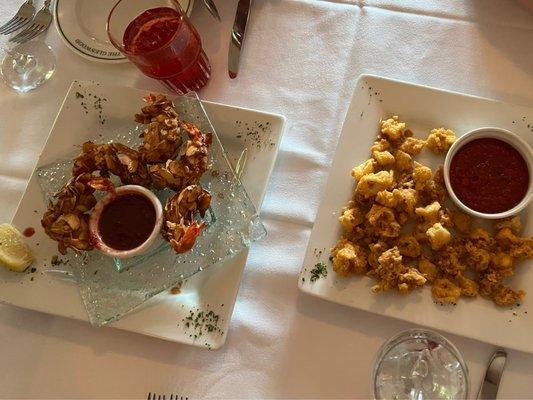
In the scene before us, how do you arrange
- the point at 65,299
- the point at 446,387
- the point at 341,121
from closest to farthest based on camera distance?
the point at 446,387, the point at 65,299, the point at 341,121

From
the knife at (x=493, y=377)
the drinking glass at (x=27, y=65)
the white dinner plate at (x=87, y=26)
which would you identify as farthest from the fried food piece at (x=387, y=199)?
the drinking glass at (x=27, y=65)

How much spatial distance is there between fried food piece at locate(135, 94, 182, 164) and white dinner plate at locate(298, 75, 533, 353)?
1.19 feet

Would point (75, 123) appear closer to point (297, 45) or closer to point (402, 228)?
point (297, 45)

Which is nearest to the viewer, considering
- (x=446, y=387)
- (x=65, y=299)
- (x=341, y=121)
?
(x=446, y=387)

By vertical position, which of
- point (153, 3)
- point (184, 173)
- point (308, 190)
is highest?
point (153, 3)

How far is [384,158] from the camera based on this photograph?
4.19ft

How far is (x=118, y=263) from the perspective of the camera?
4.28ft

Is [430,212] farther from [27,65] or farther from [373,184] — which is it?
[27,65]

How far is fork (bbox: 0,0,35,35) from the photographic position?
5.24 feet

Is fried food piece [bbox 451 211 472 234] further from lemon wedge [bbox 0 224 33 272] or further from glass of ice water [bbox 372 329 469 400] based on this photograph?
lemon wedge [bbox 0 224 33 272]

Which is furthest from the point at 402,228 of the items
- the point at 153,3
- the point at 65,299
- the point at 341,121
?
the point at 153,3

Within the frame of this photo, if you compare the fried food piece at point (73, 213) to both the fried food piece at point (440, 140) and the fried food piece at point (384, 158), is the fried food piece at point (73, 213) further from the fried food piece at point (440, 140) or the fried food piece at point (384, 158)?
the fried food piece at point (440, 140)

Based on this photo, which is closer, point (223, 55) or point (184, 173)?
point (184, 173)

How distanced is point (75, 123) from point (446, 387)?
1.06m
